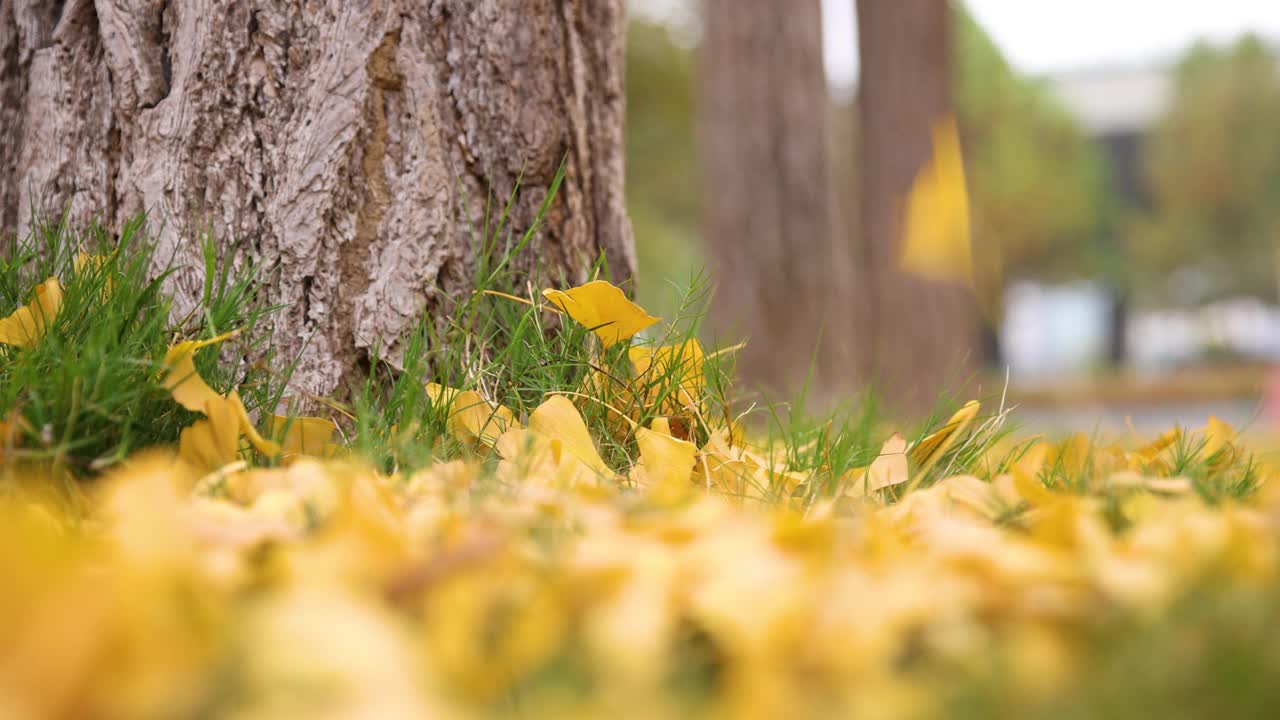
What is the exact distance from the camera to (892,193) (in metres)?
5.64

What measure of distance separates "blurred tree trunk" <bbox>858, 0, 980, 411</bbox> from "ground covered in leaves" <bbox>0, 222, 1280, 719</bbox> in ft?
13.5

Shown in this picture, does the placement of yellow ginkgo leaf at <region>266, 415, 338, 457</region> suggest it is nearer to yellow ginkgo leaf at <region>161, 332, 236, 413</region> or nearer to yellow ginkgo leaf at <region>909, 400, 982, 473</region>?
yellow ginkgo leaf at <region>161, 332, 236, 413</region>

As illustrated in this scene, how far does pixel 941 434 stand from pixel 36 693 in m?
1.33

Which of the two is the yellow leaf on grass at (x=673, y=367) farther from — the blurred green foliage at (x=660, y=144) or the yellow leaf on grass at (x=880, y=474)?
the blurred green foliage at (x=660, y=144)

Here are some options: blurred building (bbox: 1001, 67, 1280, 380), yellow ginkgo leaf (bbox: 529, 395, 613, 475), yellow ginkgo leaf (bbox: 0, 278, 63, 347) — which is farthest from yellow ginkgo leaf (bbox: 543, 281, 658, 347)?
blurred building (bbox: 1001, 67, 1280, 380)

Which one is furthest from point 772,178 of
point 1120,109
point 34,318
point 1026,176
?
point 1120,109

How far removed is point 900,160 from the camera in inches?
220

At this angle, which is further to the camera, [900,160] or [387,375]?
[900,160]

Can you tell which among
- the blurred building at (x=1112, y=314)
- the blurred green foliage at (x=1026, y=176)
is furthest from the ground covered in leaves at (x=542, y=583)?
the blurred building at (x=1112, y=314)

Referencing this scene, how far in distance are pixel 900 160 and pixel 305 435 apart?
186 inches

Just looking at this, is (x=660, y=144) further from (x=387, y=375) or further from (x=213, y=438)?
(x=213, y=438)

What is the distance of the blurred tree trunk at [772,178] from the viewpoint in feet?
17.7

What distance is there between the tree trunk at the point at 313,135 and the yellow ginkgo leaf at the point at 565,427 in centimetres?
34

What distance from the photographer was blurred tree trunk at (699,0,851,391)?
539 cm
